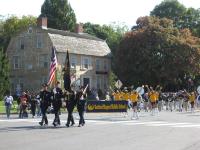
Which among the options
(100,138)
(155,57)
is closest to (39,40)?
(155,57)

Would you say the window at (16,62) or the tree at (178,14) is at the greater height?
the tree at (178,14)

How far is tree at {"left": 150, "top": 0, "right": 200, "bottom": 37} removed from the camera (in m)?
87.8

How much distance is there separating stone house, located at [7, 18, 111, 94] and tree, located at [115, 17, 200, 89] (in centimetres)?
359

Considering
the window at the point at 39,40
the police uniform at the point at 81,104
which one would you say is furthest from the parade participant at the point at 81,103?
the window at the point at 39,40

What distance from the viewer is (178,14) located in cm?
8806

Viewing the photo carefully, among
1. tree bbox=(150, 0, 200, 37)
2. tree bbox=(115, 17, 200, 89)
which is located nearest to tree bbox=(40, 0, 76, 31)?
tree bbox=(150, 0, 200, 37)

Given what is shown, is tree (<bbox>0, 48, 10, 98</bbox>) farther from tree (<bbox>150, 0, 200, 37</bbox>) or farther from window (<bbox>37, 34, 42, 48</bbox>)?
tree (<bbox>150, 0, 200, 37</bbox>)

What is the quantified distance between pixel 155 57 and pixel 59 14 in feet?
101

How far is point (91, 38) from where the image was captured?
71875 millimetres

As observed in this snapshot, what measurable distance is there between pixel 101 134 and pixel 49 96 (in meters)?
4.60

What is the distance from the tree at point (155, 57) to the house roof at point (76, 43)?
3.58m

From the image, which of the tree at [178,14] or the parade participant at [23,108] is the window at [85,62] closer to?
the tree at [178,14]

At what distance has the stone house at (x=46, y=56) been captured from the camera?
66375mm

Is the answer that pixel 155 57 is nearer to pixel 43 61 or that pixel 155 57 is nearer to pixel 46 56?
pixel 46 56
